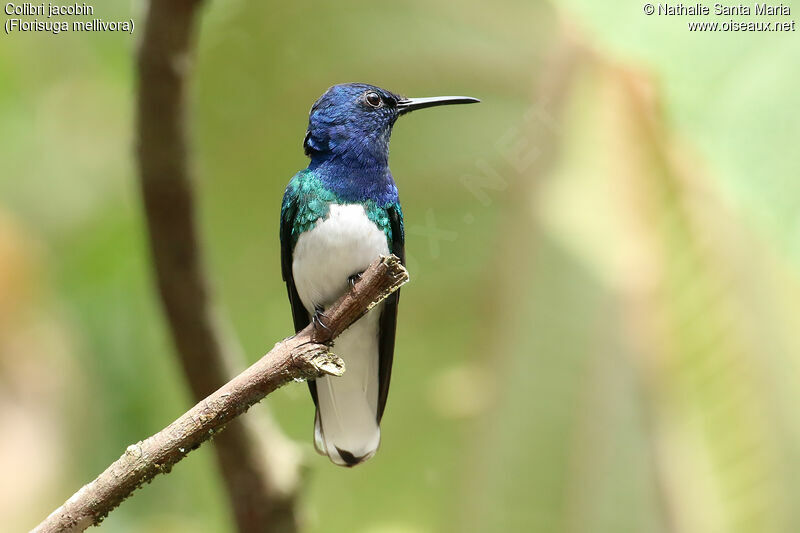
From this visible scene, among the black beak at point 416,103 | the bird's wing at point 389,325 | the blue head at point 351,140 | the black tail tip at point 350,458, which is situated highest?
the black beak at point 416,103

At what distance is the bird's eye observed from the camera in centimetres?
166

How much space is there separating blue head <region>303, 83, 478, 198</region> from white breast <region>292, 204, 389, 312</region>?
0.05 meters

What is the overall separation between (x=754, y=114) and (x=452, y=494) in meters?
1.38

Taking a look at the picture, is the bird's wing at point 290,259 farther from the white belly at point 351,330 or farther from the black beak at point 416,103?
the black beak at point 416,103

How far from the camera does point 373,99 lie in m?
1.67

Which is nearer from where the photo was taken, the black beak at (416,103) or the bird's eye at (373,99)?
the black beak at (416,103)

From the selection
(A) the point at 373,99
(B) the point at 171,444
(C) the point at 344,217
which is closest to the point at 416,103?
(A) the point at 373,99

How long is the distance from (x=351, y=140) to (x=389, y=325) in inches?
14.4

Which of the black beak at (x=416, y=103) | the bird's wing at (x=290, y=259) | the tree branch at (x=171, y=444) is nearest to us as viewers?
the tree branch at (x=171, y=444)

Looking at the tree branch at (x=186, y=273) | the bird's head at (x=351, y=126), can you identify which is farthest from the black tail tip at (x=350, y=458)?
the bird's head at (x=351, y=126)

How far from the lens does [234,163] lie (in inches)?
75.7

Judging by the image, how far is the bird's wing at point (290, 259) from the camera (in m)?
1.64

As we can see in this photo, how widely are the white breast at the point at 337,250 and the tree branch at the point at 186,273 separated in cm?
30

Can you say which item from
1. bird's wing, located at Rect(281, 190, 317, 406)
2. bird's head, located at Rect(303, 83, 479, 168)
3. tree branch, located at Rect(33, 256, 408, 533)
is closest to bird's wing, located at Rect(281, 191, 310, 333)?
bird's wing, located at Rect(281, 190, 317, 406)
